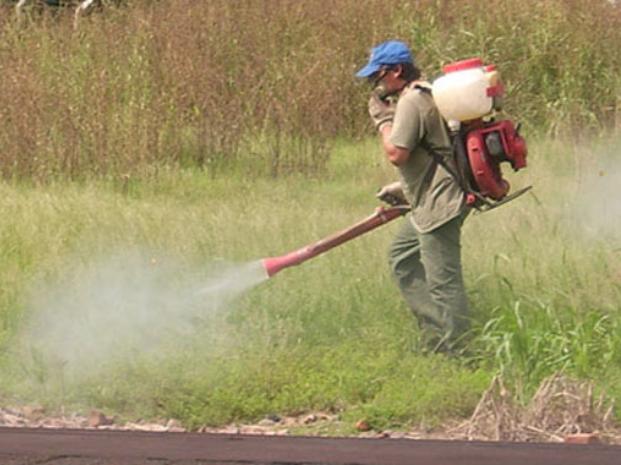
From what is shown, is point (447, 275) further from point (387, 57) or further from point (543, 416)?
point (543, 416)

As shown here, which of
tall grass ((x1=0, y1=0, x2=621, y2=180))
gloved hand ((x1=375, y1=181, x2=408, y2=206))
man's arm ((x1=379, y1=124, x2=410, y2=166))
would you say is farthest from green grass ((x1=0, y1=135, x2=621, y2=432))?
tall grass ((x1=0, y1=0, x2=621, y2=180))

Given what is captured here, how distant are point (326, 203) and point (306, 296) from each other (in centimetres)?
285

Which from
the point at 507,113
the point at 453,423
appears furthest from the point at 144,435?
the point at 507,113

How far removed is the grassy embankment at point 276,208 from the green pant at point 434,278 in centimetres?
A: 15

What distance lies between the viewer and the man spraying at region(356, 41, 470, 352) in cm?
886

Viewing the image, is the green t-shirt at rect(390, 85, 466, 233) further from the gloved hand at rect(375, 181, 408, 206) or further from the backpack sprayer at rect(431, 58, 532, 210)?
the gloved hand at rect(375, 181, 408, 206)

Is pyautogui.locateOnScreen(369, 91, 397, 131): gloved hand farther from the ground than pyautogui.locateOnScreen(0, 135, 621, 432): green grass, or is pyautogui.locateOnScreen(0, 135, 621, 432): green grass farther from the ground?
pyautogui.locateOnScreen(369, 91, 397, 131): gloved hand

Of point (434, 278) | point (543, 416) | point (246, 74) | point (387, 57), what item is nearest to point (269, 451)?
point (543, 416)

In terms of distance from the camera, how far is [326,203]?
12.7 metres

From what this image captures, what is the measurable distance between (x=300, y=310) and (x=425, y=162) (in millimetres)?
1321

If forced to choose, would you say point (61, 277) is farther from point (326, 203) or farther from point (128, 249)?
point (326, 203)

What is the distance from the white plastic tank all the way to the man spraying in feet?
0.69

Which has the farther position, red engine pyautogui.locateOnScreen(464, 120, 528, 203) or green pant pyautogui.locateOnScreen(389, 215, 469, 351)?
green pant pyautogui.locateOnScreen(389, 215, 469, 351)

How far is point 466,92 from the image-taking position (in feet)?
28.0
